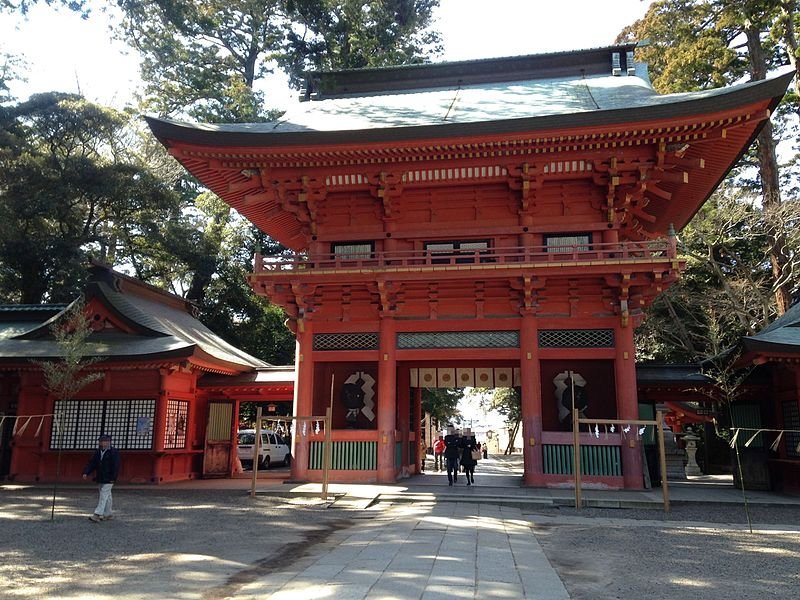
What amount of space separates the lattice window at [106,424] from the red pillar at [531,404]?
1030cm

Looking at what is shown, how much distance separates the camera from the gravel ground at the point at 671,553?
627 centimetres

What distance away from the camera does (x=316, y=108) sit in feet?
63.1

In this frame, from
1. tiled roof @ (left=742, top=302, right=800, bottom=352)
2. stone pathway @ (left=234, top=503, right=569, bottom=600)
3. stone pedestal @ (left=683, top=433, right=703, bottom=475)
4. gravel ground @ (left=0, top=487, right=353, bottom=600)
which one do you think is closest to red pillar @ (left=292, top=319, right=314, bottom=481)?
gravel ground @ (left=0, top=487, right=353, bottom=600)

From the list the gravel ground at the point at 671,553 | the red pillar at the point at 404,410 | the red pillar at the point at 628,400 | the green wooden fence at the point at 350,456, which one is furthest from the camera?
the red pillar at the point at 404,410

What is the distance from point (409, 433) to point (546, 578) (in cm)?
1253

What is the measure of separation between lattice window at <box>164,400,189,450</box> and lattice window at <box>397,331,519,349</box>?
710 centimetres

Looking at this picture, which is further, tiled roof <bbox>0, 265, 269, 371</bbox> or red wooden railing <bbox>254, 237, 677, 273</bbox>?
tiled roof <bbox>0, 265, 269, 371</bbox>

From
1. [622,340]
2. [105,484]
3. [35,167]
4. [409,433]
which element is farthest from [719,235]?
[35,167]

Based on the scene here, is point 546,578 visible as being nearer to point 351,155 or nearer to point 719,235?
point 351,155

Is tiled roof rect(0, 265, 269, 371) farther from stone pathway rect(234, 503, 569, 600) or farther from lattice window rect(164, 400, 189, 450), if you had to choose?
stone pathway rect(234, 503, 569, 600)

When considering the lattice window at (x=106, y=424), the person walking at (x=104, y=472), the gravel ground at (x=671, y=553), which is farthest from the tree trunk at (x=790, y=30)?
the person walking at (x=104, y=472)

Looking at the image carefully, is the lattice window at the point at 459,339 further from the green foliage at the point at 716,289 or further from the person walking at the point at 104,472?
the green foliage at the point at 716,289

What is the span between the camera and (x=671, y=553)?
807 cm

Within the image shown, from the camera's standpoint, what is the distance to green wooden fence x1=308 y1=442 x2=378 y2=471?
48.7 ft
